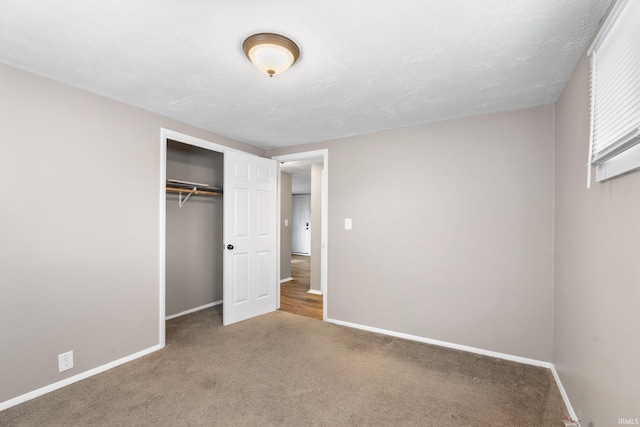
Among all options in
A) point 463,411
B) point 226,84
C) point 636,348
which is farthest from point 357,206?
point 636,348

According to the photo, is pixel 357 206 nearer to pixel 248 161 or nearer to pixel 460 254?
pixel 460 254

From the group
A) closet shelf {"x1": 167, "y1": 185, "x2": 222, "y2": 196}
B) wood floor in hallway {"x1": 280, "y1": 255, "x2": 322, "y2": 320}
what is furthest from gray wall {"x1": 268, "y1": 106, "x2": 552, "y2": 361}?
closet shelf {"x1": 167, "y1": 185, "x2": 222, "y2": 196}

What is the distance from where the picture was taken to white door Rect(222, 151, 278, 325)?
11.9 ft

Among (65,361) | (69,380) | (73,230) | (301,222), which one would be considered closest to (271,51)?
(73,230)

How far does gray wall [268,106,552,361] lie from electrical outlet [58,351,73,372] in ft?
8.23

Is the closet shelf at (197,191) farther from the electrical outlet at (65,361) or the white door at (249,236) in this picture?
the electrical outlet at (65,361)

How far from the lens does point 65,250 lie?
231 centimetres

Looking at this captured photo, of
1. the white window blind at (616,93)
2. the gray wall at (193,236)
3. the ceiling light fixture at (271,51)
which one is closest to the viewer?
the white window blind at (616,93)

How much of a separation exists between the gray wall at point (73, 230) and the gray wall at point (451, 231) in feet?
6.76

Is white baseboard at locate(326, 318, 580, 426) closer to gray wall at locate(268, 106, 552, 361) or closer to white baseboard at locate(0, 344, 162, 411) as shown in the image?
gray wall at locate(268, 106, 552, 361)

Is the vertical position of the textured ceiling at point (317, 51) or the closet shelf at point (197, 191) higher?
the textured ceiling at point (317, 51)

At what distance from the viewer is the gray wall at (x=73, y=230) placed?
2.07 meters

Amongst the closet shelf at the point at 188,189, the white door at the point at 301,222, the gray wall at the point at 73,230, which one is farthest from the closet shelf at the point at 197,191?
the white door at the point at 301,222

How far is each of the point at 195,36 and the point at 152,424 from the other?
2345mm
